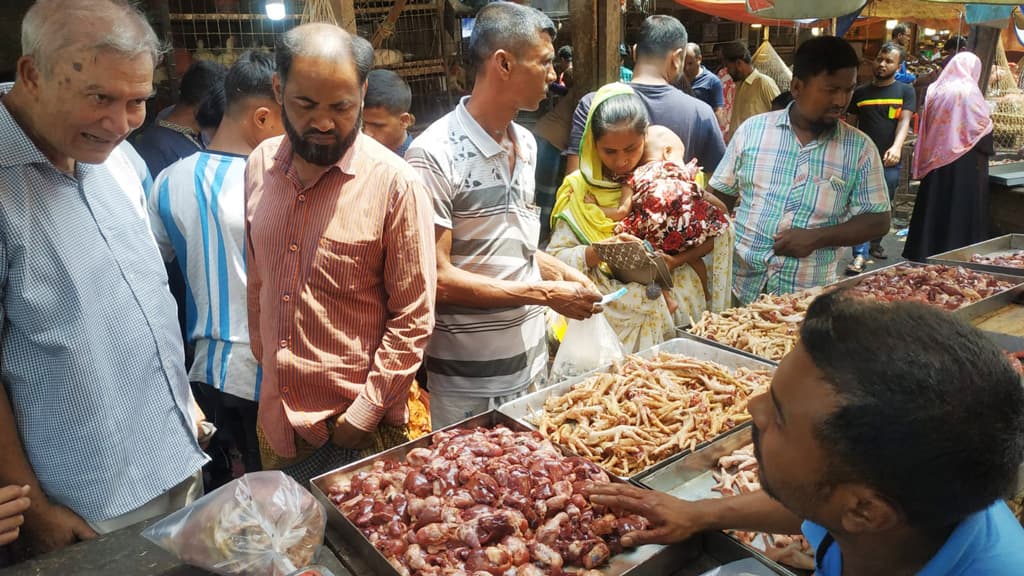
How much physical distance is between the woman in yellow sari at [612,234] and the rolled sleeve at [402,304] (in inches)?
57.2

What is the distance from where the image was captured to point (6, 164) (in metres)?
1.89

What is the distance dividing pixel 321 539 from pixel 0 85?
177 cm

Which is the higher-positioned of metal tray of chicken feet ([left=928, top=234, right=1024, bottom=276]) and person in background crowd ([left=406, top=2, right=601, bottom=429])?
person in background crowd ([left=406, top=2, right=601, bottom=429])

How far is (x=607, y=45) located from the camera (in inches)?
217

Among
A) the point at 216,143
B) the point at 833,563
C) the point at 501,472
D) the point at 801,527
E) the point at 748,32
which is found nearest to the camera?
the point at 833,563

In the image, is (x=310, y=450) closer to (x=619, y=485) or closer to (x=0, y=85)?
(x=619, y=485)

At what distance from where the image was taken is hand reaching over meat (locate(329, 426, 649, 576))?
1.75m

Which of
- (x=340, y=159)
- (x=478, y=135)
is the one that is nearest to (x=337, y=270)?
(x=340, y=159)

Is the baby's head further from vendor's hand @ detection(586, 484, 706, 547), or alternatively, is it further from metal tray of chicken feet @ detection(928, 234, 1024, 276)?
vendor's hand @ detection(586, 484, 706, 547)

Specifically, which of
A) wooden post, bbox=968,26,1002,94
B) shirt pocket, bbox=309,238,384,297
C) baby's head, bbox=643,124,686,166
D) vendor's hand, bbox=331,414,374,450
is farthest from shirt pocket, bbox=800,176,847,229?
wooden post, bbox=968,26,1002,94

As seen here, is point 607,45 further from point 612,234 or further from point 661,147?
point 612,234

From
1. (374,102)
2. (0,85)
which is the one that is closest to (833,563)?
(0,85)

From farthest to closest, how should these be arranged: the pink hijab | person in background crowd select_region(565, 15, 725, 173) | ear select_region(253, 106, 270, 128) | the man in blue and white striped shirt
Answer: the pink hijab → person in background crowd select_region(565, 15, 725, 173) → ear select_region(253, 106, 270, 128) → the man in blue and white striped shirt

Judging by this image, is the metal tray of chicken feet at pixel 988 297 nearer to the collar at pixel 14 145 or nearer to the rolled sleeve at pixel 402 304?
the rolled sleeve at pixel 402 304
